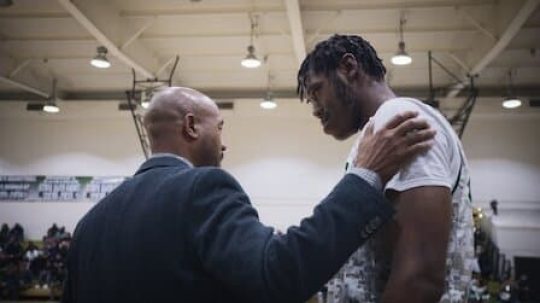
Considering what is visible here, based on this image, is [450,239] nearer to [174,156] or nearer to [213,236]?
[213,236]

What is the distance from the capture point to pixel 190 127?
1.55 meters

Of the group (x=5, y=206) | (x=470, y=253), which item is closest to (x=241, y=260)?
(x=470, y=253)

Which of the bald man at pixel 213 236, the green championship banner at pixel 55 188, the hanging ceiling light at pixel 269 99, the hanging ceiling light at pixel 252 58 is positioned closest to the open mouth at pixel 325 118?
the bald man at pixel 213 236

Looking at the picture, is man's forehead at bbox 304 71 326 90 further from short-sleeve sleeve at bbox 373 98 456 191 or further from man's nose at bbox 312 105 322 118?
short-sleeve sleeve at bbox 373 98 456 191

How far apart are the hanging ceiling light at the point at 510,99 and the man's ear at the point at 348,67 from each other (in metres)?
10.5

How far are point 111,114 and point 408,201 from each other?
44.8 ft

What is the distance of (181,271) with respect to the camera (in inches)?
48.5

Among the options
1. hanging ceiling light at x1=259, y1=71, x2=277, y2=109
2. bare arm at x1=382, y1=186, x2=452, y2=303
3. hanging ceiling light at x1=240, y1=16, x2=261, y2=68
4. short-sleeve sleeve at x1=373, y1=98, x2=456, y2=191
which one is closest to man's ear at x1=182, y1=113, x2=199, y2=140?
short-sleeve sleeve at x1=373, y1=98, x2=456, y2=191

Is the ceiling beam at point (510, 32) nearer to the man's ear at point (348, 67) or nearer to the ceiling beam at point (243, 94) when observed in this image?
the ceiling beam at point (243, 94)

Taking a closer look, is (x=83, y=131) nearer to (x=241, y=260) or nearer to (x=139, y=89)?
(x=139, y=89)

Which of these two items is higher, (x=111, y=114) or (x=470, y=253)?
(x=111, y=114)

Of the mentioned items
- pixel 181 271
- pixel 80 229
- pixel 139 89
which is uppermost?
pixel 139 89

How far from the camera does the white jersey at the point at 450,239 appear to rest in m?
1.36

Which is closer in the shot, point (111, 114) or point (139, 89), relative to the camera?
point (139, 89)
